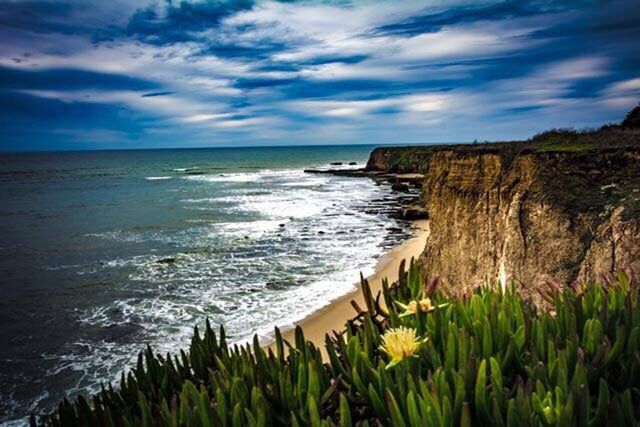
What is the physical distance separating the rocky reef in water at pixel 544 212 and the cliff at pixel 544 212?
1 centimetres

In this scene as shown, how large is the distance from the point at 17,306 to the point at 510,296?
13310 millimetres

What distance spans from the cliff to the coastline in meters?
1.42

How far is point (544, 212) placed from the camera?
A: 6.65m

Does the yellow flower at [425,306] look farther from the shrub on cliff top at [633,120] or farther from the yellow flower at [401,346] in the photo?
the shrub on cliff top at [633,120]

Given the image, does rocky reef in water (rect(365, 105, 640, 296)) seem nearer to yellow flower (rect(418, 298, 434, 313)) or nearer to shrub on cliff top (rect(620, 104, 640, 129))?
yellow flower (rect(418, 298, 434, 313))

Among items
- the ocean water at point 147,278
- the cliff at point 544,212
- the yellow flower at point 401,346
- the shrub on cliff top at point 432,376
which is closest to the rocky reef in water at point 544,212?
the cliff at point 544,212

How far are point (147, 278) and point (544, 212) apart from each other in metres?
11.7

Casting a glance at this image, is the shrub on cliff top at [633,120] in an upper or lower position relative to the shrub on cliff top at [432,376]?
upper

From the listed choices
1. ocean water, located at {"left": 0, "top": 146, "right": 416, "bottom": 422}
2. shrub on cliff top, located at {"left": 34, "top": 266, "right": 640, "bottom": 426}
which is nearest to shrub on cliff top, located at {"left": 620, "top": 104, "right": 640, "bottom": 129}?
ocean water, located at {"left": 0, "top": 146, "right": 416, "bottom": 422}

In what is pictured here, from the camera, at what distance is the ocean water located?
9086 mm

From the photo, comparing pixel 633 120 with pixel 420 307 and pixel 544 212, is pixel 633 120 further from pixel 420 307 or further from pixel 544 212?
pixel 420 307

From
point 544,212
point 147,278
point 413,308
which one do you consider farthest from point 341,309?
point 413,308

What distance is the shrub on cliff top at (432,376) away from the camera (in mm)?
1466

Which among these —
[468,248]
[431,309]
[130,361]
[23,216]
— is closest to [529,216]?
[468,248]
